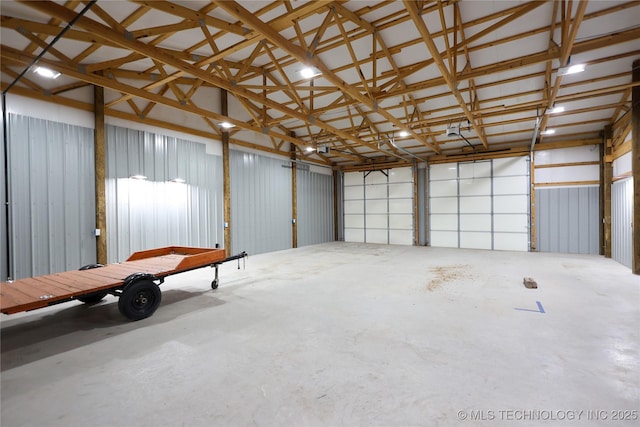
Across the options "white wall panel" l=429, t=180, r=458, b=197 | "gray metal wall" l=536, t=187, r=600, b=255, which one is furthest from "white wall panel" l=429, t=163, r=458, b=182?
"gray metal wall" l=536, t=187, r=600, b=255

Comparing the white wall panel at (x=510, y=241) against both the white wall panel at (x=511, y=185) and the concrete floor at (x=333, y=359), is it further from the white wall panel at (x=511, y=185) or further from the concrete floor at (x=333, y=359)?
the concrete floor at (x=333, y=359)

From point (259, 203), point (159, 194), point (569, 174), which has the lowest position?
point (259, 203)

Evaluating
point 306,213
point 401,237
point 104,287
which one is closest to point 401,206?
point 401,237

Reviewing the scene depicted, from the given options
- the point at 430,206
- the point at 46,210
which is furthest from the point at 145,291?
the point at 430,206

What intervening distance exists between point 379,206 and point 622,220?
993cm

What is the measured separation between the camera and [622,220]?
945cm

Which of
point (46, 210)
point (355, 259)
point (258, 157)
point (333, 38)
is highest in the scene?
point (333, 38)

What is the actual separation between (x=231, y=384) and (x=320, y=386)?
0.93 m

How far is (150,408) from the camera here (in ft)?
Answer: 8.67

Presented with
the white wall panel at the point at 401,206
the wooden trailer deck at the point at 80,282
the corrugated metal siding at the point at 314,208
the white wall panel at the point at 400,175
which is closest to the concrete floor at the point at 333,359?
the wooden trailer deck at the point at 80,282

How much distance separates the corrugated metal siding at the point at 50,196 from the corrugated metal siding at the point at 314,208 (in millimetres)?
9095

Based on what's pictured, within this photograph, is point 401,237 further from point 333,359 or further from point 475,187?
point 333,359

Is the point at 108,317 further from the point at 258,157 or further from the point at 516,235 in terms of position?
the point at 516,235

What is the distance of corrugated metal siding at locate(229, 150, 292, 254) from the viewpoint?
11.8 meters
